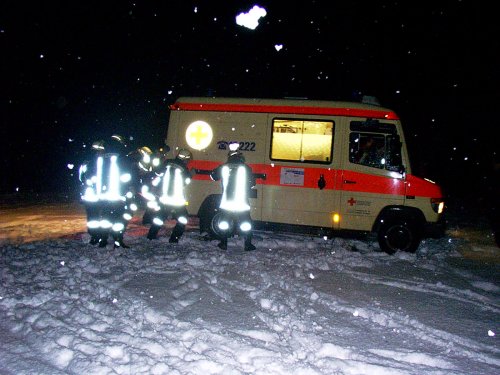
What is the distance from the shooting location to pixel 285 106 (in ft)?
28.1

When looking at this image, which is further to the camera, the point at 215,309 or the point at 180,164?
the point at 180,164

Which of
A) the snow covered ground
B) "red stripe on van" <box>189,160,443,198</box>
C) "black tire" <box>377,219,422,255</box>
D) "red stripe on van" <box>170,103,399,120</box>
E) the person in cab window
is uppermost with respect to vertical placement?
"red stripe on van" <box>170,103,399,120</box>

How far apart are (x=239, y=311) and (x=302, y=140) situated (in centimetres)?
449

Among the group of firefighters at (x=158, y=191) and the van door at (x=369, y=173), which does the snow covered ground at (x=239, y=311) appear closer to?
the group of firefighters at (x=158, y=191)

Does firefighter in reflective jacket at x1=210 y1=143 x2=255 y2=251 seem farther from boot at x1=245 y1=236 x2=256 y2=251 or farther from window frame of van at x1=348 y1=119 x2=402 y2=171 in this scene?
window frame of van at x1=348 y1=119 x2=402 y2=171

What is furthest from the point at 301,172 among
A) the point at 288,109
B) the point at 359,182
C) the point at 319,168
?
the point at 288,109

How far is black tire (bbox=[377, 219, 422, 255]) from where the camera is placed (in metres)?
8.35

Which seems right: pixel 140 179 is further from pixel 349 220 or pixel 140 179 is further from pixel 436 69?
pixel 436 69

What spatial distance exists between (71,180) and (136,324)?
2051cm

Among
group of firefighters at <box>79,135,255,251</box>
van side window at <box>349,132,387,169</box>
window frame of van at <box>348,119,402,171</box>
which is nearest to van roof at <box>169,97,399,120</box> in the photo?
window frame of van at <box>348,119,402,171</box>

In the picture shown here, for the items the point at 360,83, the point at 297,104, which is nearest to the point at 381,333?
the point at 297,104

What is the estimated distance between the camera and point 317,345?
4.03m

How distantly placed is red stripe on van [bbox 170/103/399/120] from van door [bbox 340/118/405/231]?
0.48ft

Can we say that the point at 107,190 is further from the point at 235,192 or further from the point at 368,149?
the point at 368,149
